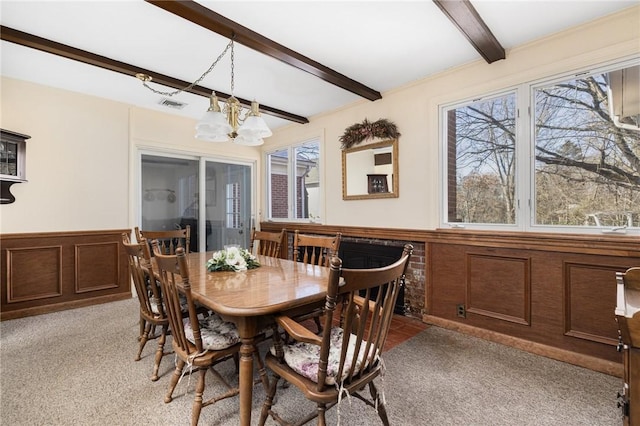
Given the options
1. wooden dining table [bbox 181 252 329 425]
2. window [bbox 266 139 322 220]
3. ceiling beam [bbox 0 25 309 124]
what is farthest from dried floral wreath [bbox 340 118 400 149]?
wooden dining table [bbox 181 252 329 425]

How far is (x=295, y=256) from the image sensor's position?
9.25ft

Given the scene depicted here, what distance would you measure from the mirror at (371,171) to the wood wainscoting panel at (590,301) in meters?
1.70

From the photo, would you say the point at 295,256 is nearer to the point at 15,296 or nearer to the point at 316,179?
the point at 316,179

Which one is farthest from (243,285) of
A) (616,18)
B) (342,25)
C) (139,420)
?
(616,18)

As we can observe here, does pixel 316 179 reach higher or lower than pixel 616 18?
lower

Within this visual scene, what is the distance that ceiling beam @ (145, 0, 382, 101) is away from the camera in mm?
1982

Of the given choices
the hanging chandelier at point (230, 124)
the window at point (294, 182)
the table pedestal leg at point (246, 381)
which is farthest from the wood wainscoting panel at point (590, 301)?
the window at point (294, 182)

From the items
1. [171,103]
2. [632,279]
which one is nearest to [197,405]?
[632,279]

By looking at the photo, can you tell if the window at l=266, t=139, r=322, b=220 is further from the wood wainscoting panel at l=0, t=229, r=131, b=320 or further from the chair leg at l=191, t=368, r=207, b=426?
the chair leg at l=191, t=368, r=207, b=426

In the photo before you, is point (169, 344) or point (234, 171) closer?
point (169, 344)

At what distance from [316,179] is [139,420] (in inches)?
135

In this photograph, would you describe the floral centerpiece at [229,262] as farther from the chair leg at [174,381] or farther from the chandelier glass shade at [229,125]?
the chandelier glass shade at [229,125]

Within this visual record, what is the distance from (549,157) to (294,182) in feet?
11.0

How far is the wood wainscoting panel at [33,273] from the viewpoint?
3.24 m
